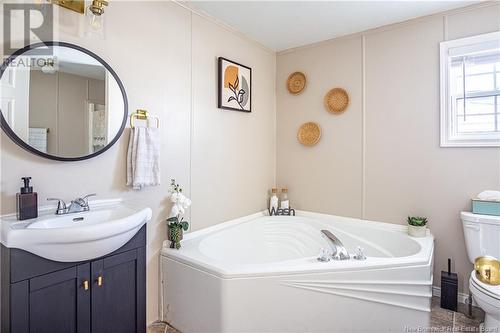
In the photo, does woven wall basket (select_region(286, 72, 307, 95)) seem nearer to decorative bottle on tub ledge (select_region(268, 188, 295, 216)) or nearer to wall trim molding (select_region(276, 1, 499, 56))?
wall trim molding (select_region(276, 1, 499, 56))

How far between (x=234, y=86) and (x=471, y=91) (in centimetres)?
202

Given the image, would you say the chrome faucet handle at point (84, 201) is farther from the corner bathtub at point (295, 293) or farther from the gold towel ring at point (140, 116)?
the corner bathtub at point (295, 293)

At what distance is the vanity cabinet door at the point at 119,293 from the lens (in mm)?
1459

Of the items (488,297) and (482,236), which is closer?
(488,297)

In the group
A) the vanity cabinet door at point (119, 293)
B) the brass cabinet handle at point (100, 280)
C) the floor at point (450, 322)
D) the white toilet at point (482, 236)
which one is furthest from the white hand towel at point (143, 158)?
the white toilet at point (482, 236)

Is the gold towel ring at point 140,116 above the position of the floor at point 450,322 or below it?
above

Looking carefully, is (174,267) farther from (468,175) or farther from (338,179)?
(468,175)

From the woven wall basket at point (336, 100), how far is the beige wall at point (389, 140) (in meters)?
0.06

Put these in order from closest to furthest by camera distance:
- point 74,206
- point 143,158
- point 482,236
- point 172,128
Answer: point 74,206 < point 143,158 < point 482,236 < point 172,128

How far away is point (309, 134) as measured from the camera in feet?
9.85

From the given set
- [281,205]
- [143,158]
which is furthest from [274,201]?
[143,158]

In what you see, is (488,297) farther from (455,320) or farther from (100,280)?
(100,280)

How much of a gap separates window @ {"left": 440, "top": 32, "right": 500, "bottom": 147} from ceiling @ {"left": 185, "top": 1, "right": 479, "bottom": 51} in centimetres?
35
